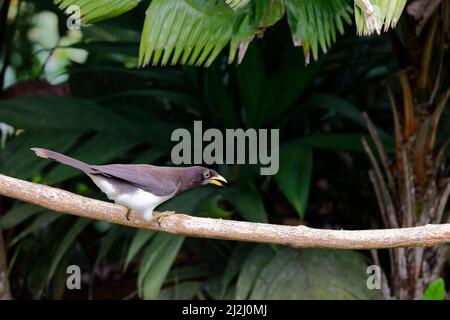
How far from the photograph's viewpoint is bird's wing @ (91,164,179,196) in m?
1.61

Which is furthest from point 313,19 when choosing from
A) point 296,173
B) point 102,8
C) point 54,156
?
point 296,173

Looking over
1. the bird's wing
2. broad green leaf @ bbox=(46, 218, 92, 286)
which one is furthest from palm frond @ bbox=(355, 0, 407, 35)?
broad green leaf @ bbox=(46, 218, 92, 286)

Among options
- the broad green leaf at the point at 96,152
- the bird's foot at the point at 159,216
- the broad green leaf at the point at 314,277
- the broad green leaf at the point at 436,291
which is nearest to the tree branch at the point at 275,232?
the bird's foot at the point at 159,216

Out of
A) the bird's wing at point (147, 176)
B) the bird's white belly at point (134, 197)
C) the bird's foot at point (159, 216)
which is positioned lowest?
the bird's foot at point (159, 216)

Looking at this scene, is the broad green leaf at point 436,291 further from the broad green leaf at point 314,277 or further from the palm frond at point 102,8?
the palm frond at point 102,8

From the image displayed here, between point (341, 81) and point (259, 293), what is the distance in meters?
1.15

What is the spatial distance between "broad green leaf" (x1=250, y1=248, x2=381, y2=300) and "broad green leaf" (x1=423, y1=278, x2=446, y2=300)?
8.7 inches

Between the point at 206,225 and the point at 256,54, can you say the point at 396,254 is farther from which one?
the point at 206,225

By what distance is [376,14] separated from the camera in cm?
152

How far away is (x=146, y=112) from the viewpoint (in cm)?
301

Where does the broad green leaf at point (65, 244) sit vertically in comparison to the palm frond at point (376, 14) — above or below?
below

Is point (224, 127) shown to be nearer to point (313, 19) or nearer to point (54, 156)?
point (313, 19)

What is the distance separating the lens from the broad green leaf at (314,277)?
8.11 ft

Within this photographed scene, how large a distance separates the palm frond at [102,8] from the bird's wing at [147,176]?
335 millimetres
